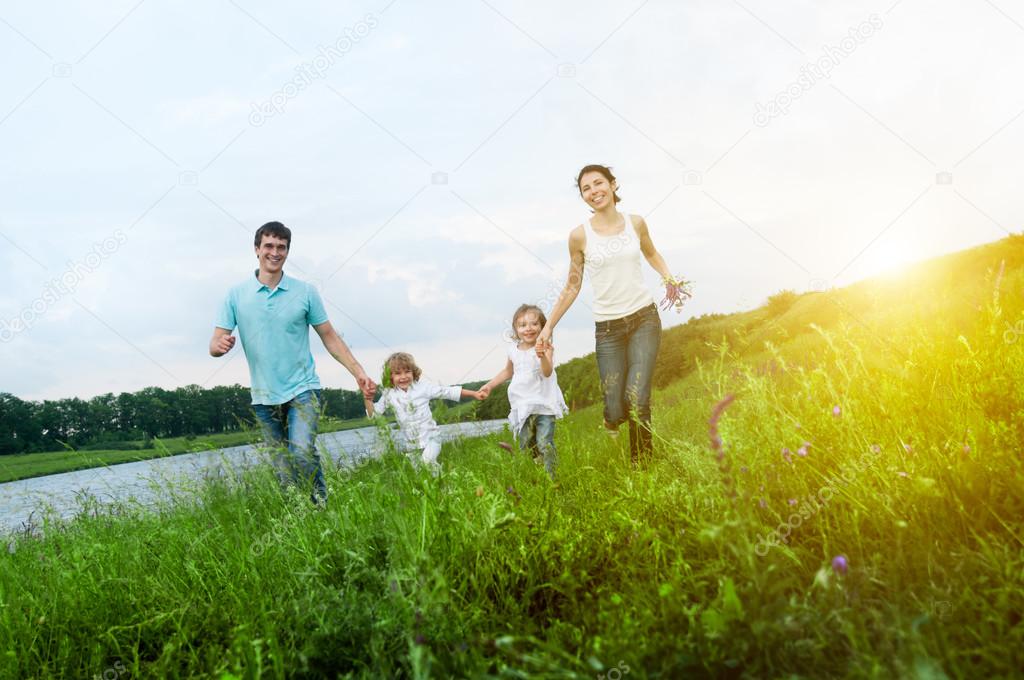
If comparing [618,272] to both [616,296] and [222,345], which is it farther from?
[222,345]

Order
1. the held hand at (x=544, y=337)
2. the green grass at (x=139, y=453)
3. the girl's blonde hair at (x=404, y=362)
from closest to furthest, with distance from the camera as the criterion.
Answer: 1. the green grass at (x=139, y=453)
2. the held hand at (x=544, y=337)
3. the girl's blonde hair at (x=404, y=362)

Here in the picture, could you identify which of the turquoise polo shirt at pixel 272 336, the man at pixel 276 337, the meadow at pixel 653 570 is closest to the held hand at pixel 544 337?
the man at pixel 276 337

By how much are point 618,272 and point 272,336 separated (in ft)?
10.5

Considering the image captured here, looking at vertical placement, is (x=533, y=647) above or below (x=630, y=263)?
below

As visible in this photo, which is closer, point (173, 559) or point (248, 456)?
point (173, 559)

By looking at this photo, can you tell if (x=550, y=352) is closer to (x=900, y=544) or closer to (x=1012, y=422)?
(x=1012, y=422)

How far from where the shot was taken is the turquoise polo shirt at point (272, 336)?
5867 mm

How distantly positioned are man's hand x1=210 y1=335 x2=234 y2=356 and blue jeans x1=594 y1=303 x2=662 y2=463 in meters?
3.25

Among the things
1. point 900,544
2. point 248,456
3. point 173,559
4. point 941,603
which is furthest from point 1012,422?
point 248,456

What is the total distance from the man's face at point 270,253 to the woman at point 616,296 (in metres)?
2.53

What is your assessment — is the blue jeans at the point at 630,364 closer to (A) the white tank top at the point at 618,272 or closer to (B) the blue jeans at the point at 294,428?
(A) the white tank top at the point at 618,272

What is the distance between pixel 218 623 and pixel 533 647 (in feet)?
4.58

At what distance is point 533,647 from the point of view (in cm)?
215

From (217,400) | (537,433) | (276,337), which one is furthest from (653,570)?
(217,400)
